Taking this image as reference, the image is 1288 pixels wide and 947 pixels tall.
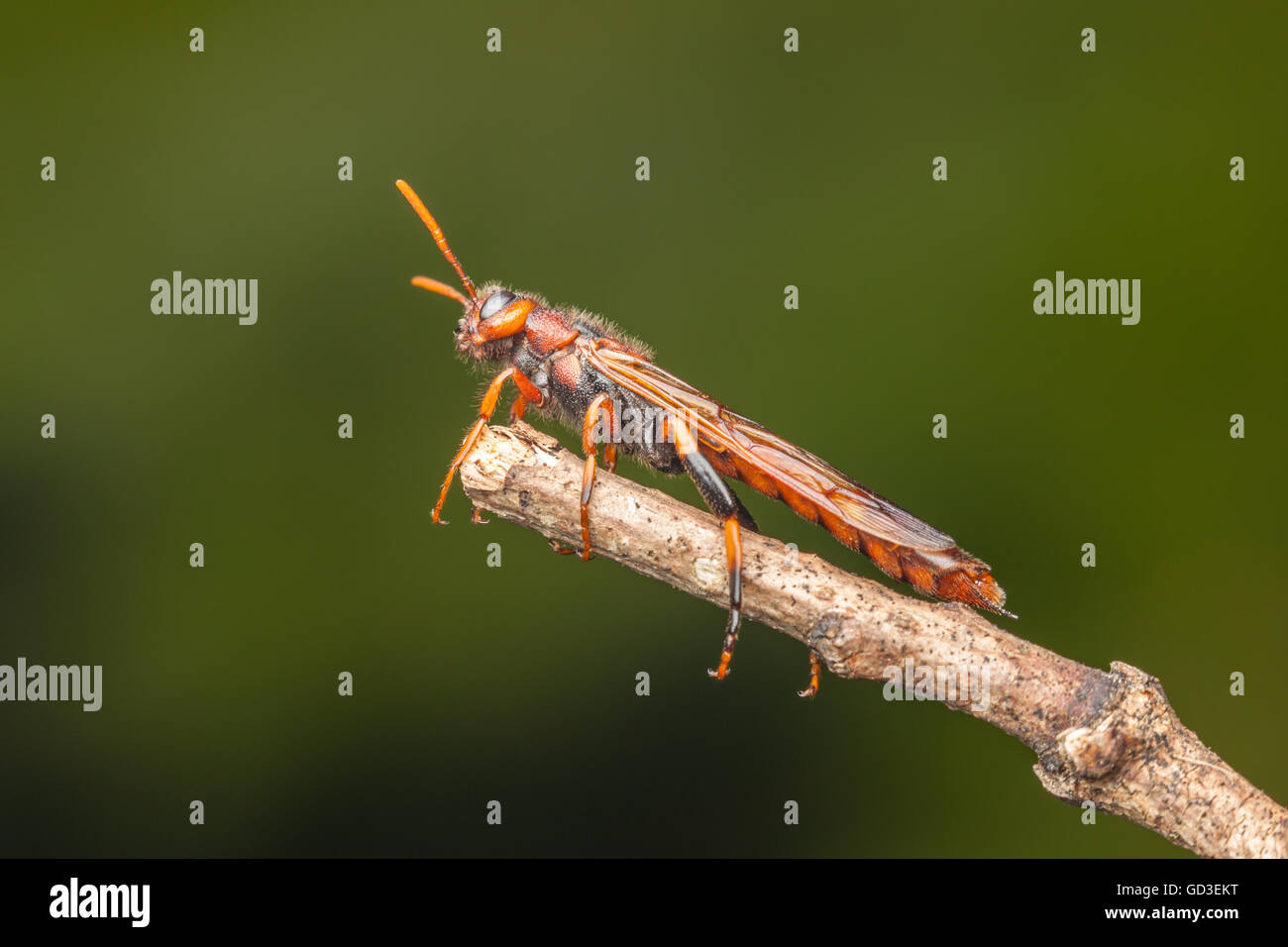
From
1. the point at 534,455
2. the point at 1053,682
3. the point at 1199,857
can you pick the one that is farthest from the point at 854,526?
the point at 1199,857

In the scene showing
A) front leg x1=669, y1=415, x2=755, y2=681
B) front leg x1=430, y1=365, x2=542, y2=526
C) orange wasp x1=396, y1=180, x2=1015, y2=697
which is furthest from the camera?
orange wasp x1=396, y1=180, x2=1015, y2=697

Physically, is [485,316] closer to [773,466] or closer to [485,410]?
[485,410]

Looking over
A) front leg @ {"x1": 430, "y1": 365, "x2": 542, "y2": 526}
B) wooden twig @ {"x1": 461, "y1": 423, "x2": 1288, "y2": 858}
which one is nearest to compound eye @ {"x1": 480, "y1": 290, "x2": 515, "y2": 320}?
front leg @ {"x1": 430, "y1": 365, "x2": 542, "y2": 526}

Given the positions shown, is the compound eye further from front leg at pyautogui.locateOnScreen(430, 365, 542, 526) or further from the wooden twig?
the wooden twig

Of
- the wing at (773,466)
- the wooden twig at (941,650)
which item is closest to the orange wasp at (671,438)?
the wing at (773,466)

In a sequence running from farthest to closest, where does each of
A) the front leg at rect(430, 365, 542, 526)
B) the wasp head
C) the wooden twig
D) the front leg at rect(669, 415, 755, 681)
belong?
the wasp head < the front leg at rect(430, 365, 542, 526) < the front leg at rect(669, 415, 755, 681) < the wooden twig
